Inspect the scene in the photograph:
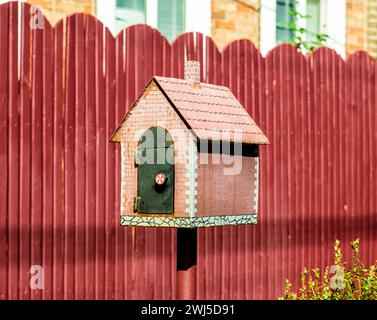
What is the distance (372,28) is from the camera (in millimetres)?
10047

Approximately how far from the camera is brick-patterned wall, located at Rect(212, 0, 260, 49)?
8711mm

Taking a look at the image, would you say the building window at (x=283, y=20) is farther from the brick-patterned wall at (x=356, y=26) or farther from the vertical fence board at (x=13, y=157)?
the vertical fence board at (x=13, y=157)

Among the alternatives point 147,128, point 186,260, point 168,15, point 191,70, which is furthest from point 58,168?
point 168,15

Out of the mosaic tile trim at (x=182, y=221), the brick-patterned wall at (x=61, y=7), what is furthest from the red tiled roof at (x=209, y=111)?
the brick-patterned wall at (x=61, y=7)

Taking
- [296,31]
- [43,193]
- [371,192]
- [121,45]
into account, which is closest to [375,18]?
[296,31]

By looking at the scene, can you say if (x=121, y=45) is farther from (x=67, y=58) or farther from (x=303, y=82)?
(x=303, y=82)

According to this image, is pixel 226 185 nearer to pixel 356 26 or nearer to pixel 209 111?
pixel 209 111

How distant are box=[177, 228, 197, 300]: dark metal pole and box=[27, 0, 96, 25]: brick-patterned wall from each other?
3849mm

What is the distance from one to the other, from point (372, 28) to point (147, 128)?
6286 millimetres

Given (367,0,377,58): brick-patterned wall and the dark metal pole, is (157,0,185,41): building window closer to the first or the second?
(367,0,377,58): brick-patterned wall

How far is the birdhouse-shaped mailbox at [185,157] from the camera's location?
4.29 metres

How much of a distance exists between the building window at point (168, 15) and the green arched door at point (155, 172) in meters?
4.05
